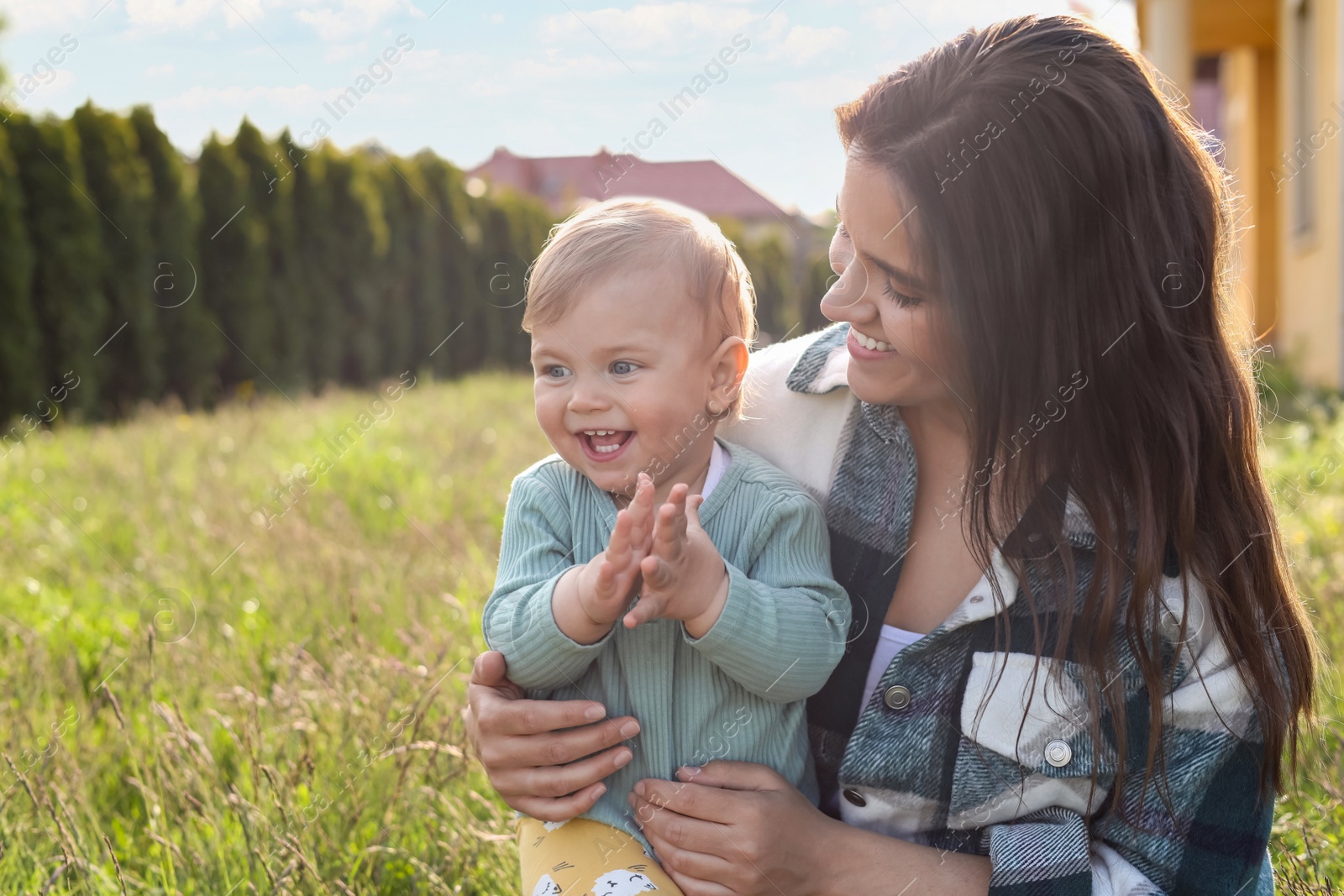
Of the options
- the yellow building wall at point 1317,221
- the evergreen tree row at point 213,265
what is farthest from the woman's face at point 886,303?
the evergreen tree row at point 213,265

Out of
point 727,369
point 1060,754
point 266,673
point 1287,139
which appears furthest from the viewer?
point 1287,139

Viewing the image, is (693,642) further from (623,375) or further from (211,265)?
(211,265)

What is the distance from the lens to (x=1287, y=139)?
9.05 m

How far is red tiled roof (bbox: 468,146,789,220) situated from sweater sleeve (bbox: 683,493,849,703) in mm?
750

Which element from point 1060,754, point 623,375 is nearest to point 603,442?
Answer: point 623,375

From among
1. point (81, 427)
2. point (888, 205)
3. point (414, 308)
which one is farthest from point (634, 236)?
point (414, 308)

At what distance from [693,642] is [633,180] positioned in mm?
5730

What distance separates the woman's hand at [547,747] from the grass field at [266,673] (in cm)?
26

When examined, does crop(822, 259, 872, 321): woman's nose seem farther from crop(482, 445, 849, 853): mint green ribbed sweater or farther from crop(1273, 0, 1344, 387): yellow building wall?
crop(1273, 0, 1344, 387): yellow building wall

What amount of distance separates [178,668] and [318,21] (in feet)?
5.27

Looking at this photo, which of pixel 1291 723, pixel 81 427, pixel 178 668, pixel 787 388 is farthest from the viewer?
pixel 81 427

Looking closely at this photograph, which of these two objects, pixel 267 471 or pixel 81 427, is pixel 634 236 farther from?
pixel 81 427

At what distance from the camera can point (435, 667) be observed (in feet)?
7.59

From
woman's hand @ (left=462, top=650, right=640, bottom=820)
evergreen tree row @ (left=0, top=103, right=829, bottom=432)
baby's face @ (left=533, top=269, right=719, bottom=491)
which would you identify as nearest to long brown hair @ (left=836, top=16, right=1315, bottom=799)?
baby's face @ (left=533, top=269, right=719, bottom=491)
